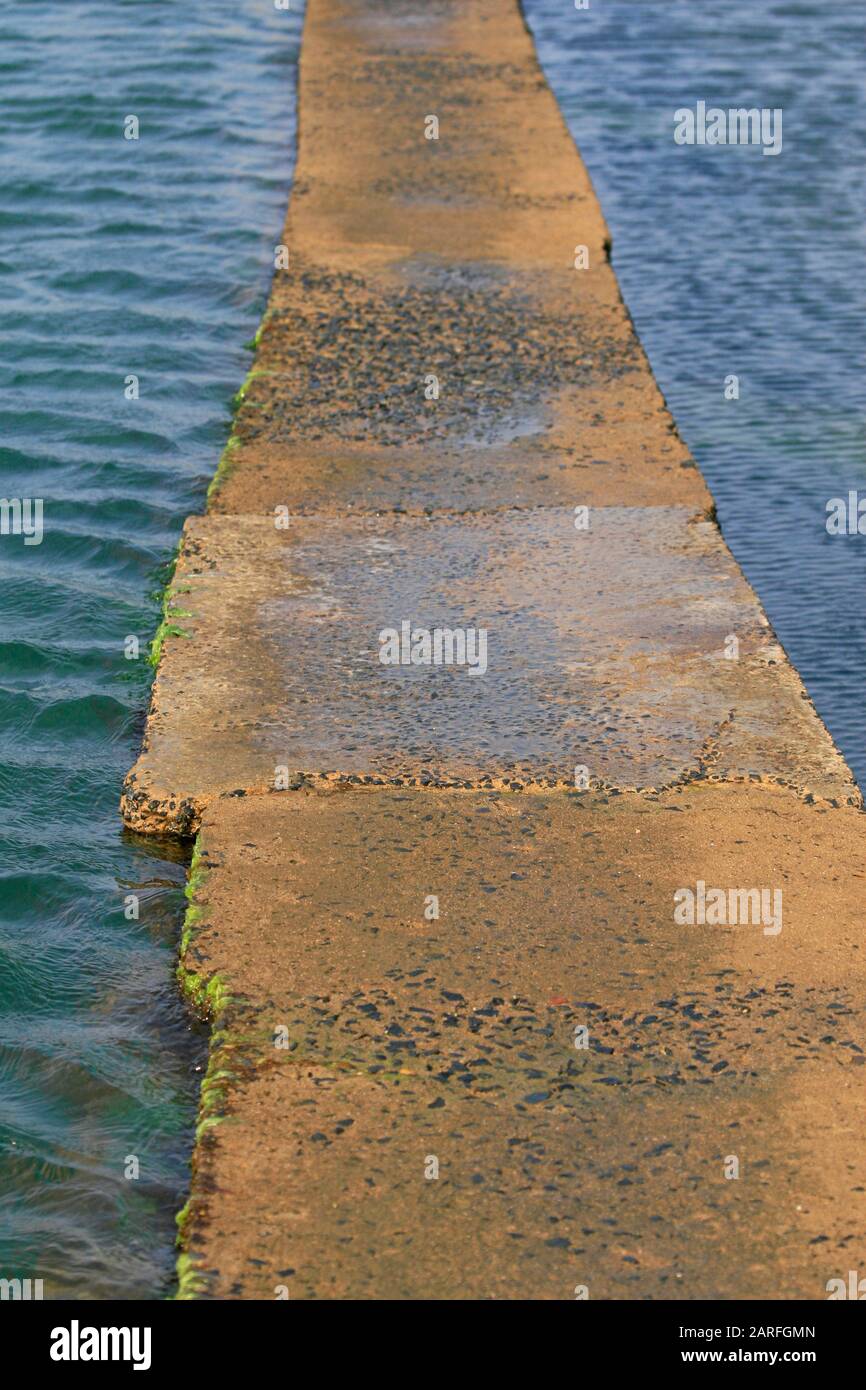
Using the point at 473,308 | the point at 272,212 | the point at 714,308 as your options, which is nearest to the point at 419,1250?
the point at 473,308

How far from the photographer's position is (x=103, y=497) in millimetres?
5328

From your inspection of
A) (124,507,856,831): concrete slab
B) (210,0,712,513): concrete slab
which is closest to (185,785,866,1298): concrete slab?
(124,507,856,831): concrete slab

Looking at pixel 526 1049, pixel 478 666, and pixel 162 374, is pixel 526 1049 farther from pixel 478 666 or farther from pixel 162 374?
pixel 162 374

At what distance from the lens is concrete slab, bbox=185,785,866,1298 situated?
8.56ft

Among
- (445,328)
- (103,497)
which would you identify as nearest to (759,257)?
(445,328)

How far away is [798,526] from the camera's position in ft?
17.4

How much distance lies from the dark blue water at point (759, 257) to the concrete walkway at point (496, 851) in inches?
12.9

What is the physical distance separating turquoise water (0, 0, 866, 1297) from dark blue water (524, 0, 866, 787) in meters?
0.02

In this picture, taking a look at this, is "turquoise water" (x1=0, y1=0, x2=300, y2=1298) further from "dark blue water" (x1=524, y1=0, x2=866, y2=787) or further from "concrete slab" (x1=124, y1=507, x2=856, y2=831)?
"dark blue water" (x1=524, y1=0, x2=866, y2=787)

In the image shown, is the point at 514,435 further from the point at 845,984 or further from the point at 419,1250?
the point at 419,1250

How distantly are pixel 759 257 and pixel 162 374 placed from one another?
2524mm

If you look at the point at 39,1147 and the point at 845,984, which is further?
the point at 845,984

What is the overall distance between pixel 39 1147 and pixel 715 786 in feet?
4.86
